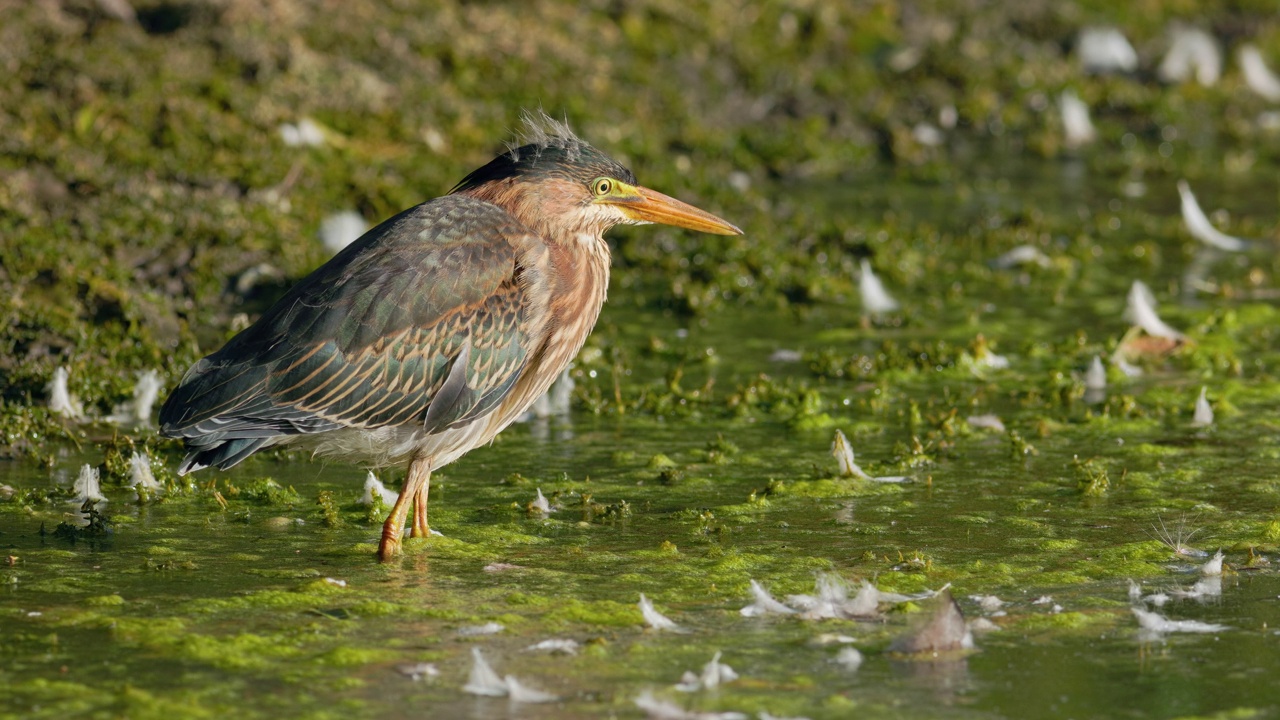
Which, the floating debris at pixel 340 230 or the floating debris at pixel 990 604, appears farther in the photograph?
the floating debris at pixel 340 230

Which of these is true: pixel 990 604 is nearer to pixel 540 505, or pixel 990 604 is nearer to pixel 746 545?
pixel 746 545

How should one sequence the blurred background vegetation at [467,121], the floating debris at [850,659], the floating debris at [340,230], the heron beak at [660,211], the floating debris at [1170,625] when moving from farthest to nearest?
the floating debris at [340,230]
the blurred background vegetation at [467,121]
the heron beak at [660,211]
the floating debris at [1170,625]
the floating debris at [850,659]

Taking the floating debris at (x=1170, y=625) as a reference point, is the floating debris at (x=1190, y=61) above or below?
above

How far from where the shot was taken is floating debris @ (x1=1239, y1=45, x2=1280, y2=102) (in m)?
15.5

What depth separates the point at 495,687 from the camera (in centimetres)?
467

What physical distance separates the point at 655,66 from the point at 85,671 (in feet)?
31.5

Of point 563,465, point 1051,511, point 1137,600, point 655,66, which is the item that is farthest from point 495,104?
point 1137,600

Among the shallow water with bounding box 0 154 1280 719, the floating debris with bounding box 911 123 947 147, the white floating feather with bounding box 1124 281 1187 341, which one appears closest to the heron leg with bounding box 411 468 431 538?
the shallow water with bounding box 0 154 1280 719

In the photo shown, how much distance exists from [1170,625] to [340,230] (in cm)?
617

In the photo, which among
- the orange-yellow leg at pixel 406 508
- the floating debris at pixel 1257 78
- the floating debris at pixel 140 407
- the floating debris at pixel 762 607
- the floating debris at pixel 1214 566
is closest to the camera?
the floating debris at pixel 762 607

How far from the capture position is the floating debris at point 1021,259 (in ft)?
34.8

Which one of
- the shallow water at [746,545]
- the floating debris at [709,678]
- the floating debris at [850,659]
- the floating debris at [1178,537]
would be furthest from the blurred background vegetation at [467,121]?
the floating debris at [850,659]

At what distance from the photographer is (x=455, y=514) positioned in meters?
6.66

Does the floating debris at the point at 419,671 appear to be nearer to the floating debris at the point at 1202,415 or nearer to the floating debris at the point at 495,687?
the floating debris at the point at 495,687
